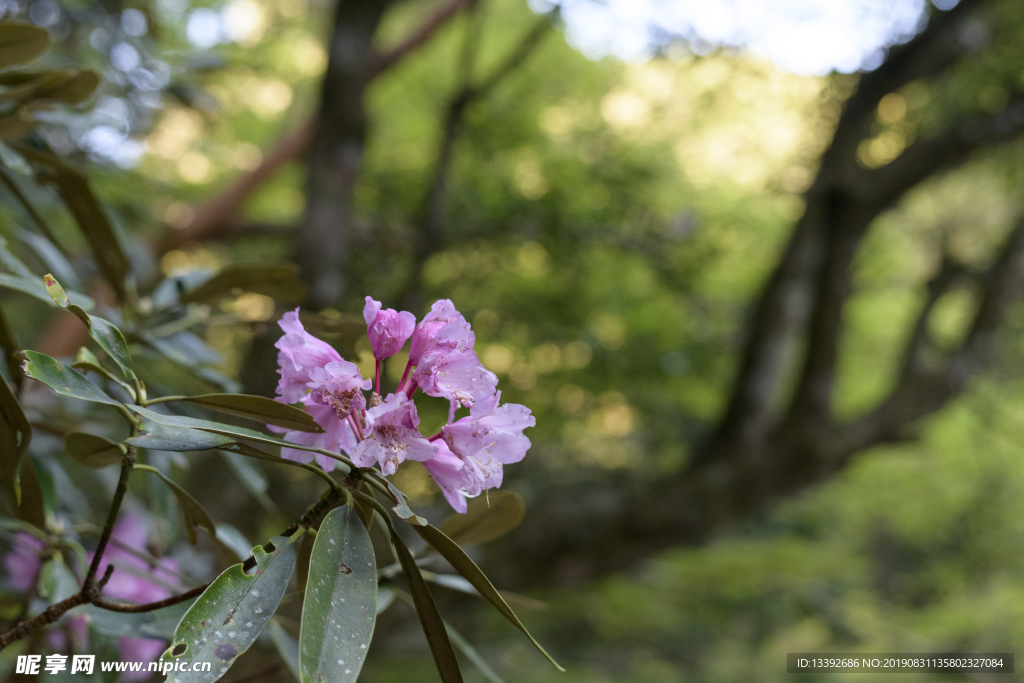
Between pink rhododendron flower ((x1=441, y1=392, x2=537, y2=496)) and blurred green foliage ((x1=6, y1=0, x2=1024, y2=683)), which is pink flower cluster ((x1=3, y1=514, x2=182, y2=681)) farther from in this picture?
blurred green foliage ((x1=6, y1=0, x2=1024, y2=683))

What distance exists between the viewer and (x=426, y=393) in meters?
0.41

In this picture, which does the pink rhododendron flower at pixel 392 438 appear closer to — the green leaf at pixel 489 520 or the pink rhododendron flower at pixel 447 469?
the pink rhododendron flower at pixel 447 469

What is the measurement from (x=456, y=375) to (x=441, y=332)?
3cm

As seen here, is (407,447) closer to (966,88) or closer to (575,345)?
(575,345)

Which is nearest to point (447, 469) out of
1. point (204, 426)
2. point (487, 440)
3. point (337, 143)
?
point (487, 440)

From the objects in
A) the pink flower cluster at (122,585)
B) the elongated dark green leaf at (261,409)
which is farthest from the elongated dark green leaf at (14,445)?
the pink flower cluster at (122,585)

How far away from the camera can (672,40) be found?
Answer: 2385 millimetres

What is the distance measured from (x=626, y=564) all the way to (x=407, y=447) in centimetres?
235

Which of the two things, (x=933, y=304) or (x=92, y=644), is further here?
(x=933, y=304)

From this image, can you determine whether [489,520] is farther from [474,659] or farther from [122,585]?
[122,585]

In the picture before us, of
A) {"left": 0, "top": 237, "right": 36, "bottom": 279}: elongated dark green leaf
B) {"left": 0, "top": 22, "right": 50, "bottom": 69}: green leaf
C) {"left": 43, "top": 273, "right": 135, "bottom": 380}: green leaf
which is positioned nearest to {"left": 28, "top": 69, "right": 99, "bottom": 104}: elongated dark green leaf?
{"left": 0, "top": 22, "right": 50, "bottom": 69}: green leaf

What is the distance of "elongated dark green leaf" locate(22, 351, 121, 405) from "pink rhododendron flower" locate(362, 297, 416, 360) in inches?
5.6

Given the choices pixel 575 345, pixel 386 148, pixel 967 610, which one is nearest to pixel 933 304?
pixel 575 345

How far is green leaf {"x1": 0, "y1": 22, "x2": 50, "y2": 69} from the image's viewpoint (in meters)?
0.52
